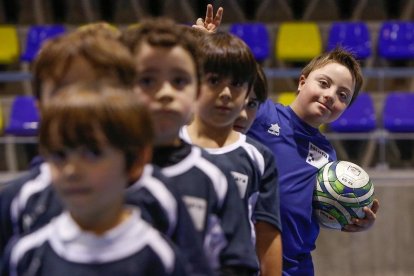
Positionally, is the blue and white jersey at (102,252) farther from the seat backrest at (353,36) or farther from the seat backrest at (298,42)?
the seat backrest at (298,42)

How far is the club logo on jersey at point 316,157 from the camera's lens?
128 inches

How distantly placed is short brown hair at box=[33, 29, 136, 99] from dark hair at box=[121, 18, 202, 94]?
72mm

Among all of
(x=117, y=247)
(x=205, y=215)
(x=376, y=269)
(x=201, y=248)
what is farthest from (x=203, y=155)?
(x=376, y=269)

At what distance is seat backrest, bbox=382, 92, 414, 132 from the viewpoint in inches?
288

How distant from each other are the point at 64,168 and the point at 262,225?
1.08 meters

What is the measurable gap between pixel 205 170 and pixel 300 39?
22.1ft

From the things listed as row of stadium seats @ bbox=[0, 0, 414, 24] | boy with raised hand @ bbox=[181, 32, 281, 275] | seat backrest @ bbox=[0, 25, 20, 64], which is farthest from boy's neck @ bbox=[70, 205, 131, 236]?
row of stadium seats @ bbox=[0, 0, 414, 24]

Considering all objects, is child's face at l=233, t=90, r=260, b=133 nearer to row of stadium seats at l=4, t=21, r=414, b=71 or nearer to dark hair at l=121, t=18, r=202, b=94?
dark hair at l=121, t=18, r=202, b=94

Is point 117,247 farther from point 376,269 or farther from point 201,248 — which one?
point 376,269

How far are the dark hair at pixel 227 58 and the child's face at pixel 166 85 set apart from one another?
378 millimetres

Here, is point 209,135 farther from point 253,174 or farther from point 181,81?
point 181,81

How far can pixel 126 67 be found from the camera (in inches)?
70.8

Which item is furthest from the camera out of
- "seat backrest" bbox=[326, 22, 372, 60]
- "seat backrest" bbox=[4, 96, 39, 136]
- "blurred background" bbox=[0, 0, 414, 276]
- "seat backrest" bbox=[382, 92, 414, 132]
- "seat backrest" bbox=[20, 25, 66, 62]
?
"seat backrest" bbox=[20, 25, 66, 62]

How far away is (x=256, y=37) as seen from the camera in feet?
27.7
